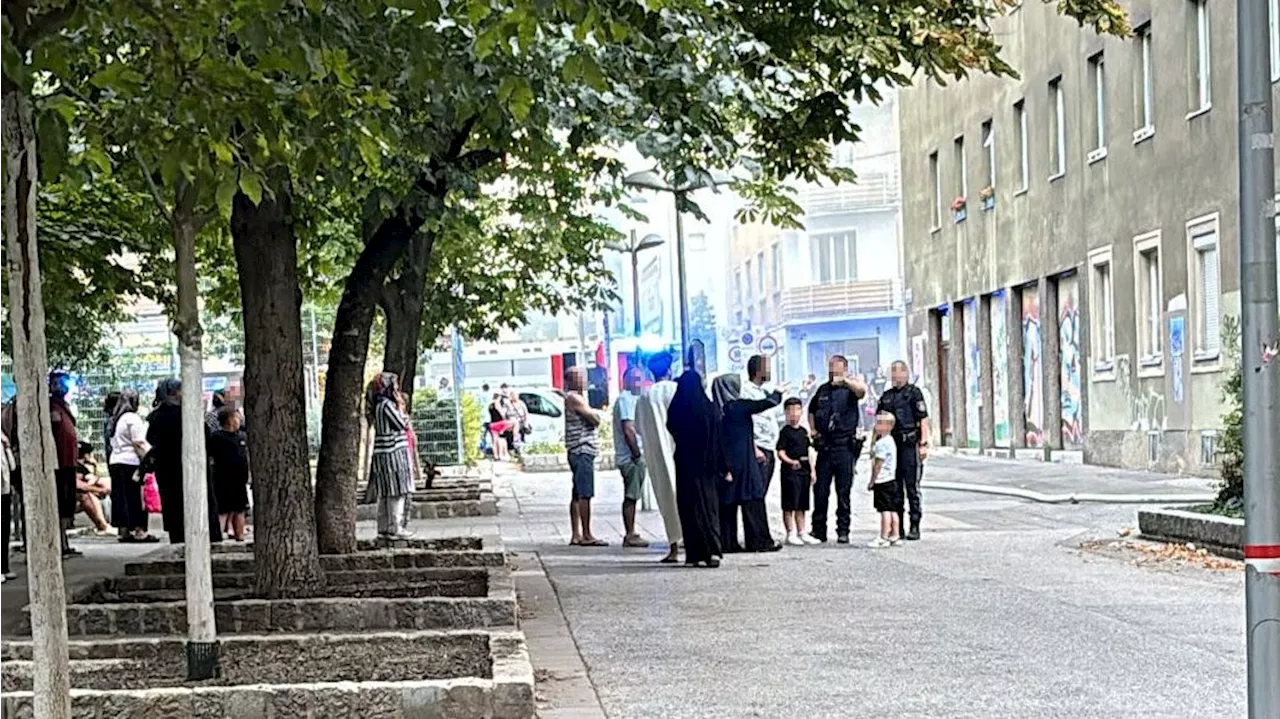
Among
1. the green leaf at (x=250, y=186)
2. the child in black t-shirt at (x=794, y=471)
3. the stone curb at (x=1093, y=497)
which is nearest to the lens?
the green leaf at (x=250, y=186)

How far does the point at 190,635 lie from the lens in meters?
8.86

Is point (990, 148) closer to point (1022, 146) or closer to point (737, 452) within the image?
point (1022, 146)

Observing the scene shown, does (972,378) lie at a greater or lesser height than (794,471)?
lesser

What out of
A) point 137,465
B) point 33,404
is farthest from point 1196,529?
point 33,404

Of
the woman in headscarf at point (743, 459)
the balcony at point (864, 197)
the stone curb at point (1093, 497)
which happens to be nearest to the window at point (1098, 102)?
the stone curb at point (1093, 497)

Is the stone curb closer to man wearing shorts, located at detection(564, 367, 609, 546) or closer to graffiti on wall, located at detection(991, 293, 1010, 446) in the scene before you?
man wearing shorts, located at detection(564, 367, 609, 546)

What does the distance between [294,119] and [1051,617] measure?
225 inches

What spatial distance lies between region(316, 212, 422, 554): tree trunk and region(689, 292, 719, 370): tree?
68.7m

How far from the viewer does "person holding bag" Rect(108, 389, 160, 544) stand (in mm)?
20938

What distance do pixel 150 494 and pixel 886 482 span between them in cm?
1108

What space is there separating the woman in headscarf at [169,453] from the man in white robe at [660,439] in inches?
182

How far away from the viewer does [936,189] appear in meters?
45.2

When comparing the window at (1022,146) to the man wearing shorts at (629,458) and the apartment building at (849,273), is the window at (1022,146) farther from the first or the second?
the apartment building at (849,273)

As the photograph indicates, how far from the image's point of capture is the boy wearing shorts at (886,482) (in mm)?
17734
